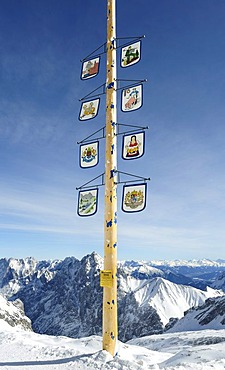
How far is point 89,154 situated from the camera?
40.5ft

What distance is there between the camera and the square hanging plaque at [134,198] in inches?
425

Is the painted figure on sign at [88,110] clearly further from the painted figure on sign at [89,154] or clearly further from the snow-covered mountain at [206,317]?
the snow-covered mountain at [206,317]

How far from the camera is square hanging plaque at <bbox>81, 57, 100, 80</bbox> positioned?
1370 centimetres

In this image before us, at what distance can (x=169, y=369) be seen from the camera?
8.46 m

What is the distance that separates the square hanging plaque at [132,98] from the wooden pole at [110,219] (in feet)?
1.36

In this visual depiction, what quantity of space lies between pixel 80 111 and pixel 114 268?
6.82m

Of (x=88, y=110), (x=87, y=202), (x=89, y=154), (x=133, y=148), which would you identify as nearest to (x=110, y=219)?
(x=87, y=202)

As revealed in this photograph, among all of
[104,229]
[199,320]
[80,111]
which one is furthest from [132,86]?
[199,320]

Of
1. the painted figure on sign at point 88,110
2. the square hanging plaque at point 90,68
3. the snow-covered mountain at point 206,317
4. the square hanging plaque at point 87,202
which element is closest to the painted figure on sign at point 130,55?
the square hanging plaque at point 90,68

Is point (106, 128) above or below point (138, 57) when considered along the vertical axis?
below

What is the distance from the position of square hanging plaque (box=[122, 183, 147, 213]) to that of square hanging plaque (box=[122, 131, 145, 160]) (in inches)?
45.3

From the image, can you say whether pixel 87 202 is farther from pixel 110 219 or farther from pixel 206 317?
pixel 206 317

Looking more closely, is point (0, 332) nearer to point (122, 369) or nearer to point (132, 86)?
point (122, 369)

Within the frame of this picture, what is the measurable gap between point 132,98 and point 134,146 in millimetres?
2068
